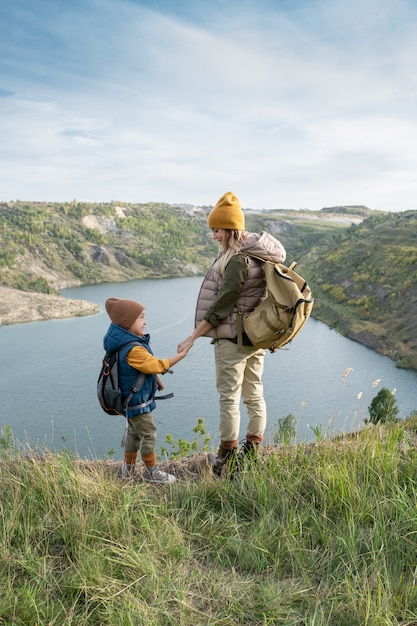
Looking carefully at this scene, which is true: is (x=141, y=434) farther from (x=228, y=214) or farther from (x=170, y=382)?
(x=170, y=382)

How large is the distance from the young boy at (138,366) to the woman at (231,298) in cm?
25

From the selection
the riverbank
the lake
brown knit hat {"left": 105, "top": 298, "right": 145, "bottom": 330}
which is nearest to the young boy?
brown knit hat {"left": 105, "top": 298, "right": 145, "bottom": 330}

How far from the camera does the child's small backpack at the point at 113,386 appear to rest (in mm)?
3246

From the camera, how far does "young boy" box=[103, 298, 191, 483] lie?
3.24 metres

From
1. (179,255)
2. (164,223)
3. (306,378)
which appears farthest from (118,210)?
(306,378)

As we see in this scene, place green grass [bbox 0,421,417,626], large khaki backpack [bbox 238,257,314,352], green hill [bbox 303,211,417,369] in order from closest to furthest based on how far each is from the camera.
A: green grass [bbox 0,421,417,626]
large khaki backpack [bbox 238,257,314,352]
green hill [bbox 303,211,417,369]

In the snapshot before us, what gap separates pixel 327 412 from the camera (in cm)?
2808

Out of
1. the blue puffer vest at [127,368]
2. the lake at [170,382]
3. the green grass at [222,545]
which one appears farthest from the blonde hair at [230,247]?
the lake at [170,382]

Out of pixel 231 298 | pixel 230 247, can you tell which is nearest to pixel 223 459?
pixel 231 298

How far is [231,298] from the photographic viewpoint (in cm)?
322

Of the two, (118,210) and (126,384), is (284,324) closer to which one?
(126,384)

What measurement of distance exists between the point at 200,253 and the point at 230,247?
11921 cm

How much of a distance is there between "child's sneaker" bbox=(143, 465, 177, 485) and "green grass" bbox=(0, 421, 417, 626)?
0.53 feet

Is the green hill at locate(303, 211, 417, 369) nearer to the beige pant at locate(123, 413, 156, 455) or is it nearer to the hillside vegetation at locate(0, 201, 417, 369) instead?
the hillside vegetation at locate(0, 201, 417, 369)
